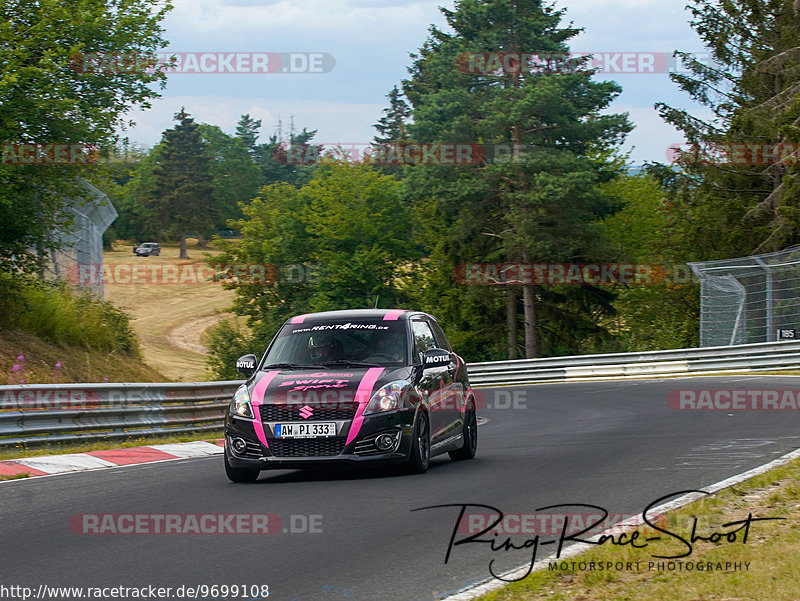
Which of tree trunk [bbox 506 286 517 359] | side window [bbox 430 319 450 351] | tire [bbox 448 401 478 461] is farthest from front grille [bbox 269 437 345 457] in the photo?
tree trunk [bbox 506 286 517 359]

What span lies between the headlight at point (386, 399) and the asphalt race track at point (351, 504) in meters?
0.69

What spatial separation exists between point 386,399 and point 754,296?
22.0 meters

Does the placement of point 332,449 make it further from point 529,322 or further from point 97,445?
point 529,322

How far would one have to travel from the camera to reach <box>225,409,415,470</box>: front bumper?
9820 mm

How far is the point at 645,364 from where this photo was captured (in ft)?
112

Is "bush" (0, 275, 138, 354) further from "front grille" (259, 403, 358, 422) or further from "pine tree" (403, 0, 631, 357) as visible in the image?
"pine tree" (403, 0, 631, 357)

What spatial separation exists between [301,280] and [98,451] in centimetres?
5477

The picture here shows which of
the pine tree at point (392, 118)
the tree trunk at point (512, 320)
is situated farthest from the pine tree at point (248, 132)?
the tree trunk at point (512, 320)

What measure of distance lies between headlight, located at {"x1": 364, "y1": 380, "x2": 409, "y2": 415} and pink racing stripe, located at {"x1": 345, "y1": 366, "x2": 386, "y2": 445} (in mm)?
47

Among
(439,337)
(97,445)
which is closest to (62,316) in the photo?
(97,445)

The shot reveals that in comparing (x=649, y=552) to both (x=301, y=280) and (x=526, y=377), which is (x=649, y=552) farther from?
(x=301, y=280)


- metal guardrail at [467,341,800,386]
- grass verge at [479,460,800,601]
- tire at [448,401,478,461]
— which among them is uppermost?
grass verge at [479,460,800,601]

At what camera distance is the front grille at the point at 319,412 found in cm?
984

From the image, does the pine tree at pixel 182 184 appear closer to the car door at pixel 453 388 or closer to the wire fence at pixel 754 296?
the wire fence at pixel 754 296
